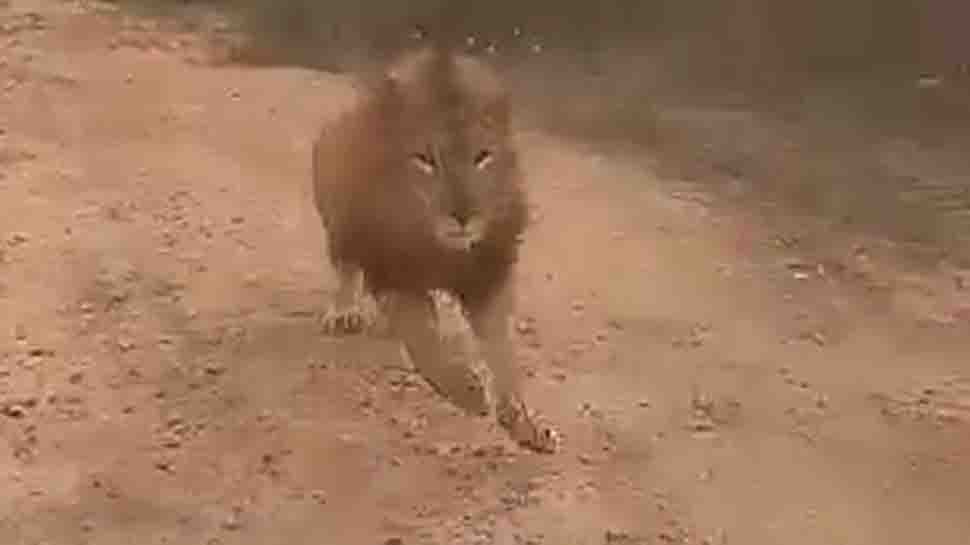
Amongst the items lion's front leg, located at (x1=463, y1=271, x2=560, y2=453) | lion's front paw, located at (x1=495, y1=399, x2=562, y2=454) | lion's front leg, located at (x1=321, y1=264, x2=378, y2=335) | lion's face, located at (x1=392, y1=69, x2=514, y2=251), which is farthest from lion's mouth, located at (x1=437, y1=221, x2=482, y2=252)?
lion's front leg, located at (x1=321, y1=264, x2=378, y2=335)

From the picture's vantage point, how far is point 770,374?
12.0 feet

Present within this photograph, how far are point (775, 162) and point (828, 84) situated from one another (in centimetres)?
41

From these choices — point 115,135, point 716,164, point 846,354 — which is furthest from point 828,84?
point 115,135

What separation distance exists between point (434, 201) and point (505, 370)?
0.42 meters

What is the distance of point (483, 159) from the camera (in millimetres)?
3158

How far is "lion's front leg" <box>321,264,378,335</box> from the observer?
3723 millimetres

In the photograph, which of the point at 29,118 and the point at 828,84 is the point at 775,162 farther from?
the point at 29,118

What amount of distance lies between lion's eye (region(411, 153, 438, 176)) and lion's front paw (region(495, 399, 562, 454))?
0.48m

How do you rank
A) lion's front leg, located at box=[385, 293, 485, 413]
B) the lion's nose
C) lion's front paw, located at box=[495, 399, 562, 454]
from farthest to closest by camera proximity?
lion's front leg, located at box=[385, 293, 485, 413], lion's front paw, located at box=[495, 399, 562, 454], the lion's nose

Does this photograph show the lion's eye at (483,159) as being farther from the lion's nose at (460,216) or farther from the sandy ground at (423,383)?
the sandy ground at (423,383)

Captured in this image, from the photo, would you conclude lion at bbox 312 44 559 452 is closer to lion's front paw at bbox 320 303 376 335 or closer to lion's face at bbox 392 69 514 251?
lion's face at bbox 392 69 514 251

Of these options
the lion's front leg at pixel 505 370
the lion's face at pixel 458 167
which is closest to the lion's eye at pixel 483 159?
the lion's face at pixel 458 167

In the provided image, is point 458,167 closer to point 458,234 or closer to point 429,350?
point 458,234

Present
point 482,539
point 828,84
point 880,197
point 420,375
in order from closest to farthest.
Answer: point 482,539 < point 420,375 < point 880,197 < point 828,84
